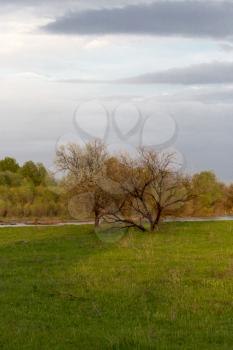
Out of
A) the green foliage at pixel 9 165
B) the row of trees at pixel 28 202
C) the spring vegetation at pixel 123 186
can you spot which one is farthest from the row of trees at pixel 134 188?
the green foliage at pixel 9 165

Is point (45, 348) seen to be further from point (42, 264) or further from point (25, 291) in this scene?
point (42, 264)

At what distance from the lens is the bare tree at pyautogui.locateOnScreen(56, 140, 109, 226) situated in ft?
125

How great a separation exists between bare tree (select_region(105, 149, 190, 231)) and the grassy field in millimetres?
9958

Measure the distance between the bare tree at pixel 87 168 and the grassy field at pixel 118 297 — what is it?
12.7 meters

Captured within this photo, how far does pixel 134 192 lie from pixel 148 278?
19.0 meters

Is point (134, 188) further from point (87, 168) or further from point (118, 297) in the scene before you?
point (118, 297)

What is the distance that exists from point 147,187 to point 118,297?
21.8 metres

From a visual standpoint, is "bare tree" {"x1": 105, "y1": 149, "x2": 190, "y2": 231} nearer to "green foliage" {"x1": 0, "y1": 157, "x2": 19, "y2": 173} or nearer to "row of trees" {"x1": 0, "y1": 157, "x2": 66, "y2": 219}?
"row of trees" {"x1": 0, "y1": 157, "x2": 66, "y2": 219}

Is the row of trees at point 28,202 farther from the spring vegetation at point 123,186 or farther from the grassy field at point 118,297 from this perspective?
the grassy field at point 118,297

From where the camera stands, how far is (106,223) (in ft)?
119

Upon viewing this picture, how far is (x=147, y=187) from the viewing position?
35.6 meters

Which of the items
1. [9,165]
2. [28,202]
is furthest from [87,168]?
[9,165]

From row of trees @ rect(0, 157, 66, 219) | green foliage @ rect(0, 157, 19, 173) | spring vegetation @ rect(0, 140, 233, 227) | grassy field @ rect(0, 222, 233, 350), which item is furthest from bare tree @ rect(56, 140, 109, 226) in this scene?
green foliage @ rect(0, 157, 19, 173)

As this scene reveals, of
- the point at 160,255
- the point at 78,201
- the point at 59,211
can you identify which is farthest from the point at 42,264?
the point at 59,211
